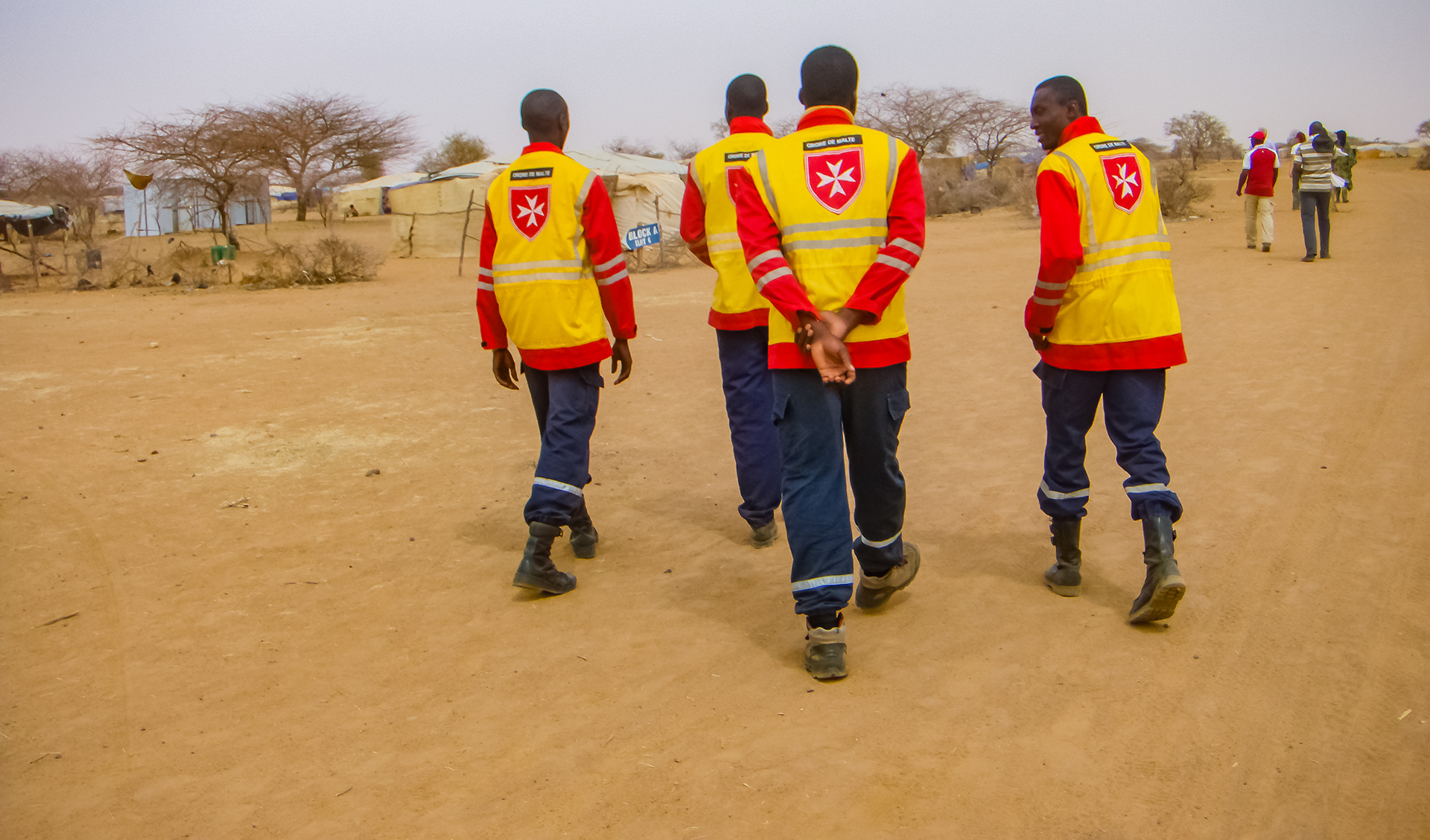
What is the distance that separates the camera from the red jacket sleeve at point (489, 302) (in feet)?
12.2

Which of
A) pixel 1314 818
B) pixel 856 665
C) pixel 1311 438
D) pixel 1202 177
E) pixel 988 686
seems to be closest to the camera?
pixel 1314 818

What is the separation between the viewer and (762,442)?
3.96 metres

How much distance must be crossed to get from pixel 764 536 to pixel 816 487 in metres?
1.26

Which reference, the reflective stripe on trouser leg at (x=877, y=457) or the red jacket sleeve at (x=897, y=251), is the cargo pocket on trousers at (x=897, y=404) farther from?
the red jacket sleeve at (x=897, y=251)

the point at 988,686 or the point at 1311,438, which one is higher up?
the point at 1311,438

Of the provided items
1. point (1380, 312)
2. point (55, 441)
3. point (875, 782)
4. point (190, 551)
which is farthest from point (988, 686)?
point (1380, 312)

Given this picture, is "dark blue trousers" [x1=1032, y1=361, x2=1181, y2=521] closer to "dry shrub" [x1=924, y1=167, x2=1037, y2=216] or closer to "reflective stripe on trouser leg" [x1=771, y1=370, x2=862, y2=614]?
"reflective stripe on trouser leg" [x1=771, y1=370, x2=862, y2=614]

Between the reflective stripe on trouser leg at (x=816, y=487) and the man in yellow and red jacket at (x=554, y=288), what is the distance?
3.09 ft

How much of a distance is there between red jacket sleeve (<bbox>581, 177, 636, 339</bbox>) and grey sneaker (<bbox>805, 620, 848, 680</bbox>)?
1314 mm

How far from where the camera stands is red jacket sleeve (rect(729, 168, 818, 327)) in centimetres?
271

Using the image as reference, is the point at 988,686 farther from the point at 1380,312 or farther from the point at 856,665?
the point at 1380,312

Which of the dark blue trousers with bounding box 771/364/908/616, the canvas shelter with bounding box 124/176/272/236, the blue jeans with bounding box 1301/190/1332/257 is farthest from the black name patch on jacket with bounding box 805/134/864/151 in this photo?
the canvas shelter with bounding box 124/176/272/236

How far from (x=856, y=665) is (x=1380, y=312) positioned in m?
7.35

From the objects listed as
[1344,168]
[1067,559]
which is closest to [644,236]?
[1067,559]
